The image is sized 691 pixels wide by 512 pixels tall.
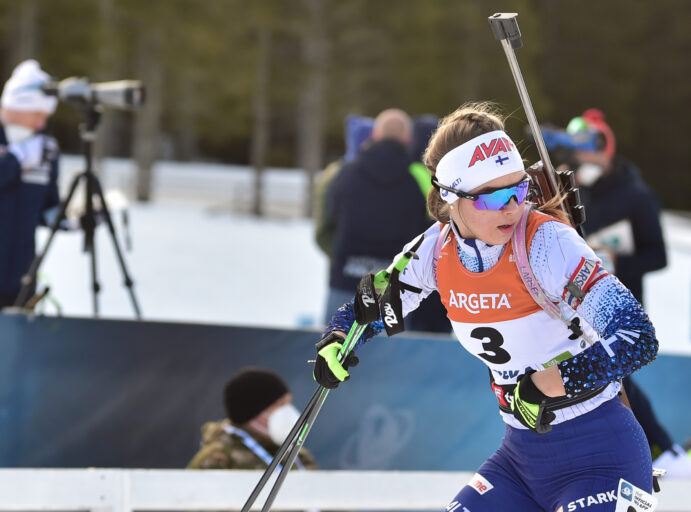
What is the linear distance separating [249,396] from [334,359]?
1432 mm

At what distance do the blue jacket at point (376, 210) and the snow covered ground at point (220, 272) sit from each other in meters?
1.25

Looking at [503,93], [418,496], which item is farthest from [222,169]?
[418,496]

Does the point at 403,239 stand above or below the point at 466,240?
below

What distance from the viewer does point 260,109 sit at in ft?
89.2

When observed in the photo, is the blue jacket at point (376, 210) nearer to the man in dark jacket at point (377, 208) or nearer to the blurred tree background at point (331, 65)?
the man in dark jacket at point (377, 208)

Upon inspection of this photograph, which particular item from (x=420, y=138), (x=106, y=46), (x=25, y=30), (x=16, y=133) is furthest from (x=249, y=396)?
(x=25, y=30)

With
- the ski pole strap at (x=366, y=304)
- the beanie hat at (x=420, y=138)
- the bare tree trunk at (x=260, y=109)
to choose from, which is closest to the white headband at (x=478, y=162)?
the ski pole strap at (x=366, y=304)

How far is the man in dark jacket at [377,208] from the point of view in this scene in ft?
20.1

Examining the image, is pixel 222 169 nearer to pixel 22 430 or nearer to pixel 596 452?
pixel 22 430

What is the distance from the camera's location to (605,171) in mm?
5691

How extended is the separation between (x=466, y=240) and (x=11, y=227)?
11.6 feet

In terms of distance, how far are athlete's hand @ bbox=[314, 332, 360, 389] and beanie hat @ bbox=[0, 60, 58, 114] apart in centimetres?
333

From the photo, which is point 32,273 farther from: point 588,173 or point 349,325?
point 588,173

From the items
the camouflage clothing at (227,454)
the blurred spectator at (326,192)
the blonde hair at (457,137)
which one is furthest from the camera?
the blurred spectator at (326,192)
